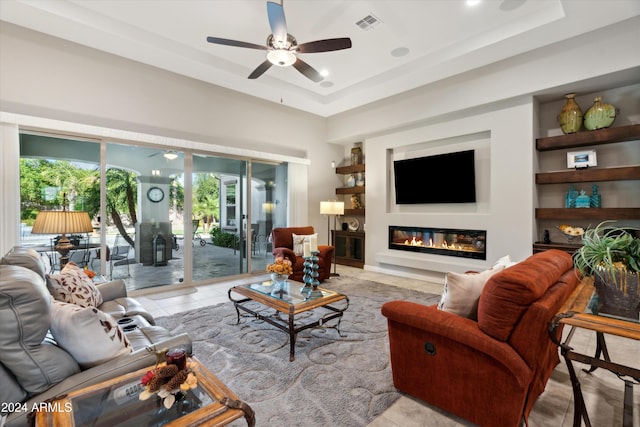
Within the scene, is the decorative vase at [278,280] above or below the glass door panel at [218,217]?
below

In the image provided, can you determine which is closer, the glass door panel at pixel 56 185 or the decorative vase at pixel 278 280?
the decorative vase at pixel 278 280

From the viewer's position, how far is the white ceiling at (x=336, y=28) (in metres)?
3.33

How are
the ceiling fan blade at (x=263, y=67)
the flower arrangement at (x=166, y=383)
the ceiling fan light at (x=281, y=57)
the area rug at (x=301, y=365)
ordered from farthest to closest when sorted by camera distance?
the ceiling fan blade at (x=263, y=67)
the ceiling fan light at (x=281, y=57)
the area rug at (x=301, y=365)
the flower arrangement at (x=166, y=383)

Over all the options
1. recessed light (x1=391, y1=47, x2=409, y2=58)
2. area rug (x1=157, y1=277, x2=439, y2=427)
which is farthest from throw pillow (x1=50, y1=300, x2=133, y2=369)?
recessed light (x1=391, y1=47, x2=409, y2=58)

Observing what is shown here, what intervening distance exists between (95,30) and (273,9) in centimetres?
249

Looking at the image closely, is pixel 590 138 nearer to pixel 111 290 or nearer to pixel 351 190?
pixel 351 190

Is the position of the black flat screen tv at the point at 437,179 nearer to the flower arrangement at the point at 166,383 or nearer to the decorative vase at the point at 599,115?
the decorative vase at the point at 599,115

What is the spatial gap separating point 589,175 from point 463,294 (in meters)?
3.44

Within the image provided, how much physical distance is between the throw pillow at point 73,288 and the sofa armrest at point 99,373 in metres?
1.05

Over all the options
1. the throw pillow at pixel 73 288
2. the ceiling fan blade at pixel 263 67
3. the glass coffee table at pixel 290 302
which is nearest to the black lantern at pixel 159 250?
the glass coffee table at pixel 290 302

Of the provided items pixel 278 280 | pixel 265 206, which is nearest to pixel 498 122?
pixel 278 280

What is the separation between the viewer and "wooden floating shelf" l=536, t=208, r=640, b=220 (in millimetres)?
3654

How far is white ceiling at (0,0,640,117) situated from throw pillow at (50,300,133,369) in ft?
11.1

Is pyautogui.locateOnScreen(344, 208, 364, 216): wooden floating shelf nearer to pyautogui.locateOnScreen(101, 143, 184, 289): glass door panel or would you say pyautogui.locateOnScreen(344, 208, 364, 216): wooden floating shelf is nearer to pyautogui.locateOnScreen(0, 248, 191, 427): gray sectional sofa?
pyautogui.locateOnScreen(101, 143, 184, 289): glass door panel
